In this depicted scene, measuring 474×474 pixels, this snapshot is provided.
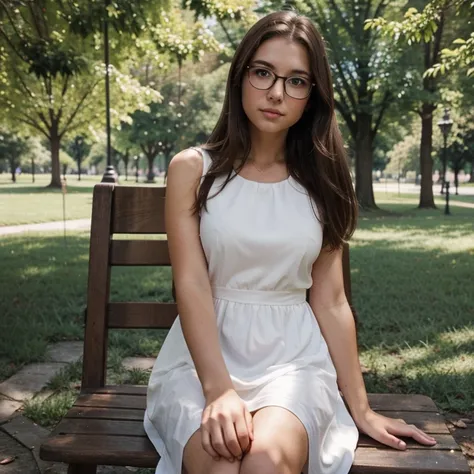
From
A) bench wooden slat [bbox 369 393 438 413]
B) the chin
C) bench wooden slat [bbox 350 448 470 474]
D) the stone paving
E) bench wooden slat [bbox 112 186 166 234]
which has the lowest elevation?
the stone paving

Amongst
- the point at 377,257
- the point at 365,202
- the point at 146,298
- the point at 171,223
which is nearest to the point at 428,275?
the point at 377,257

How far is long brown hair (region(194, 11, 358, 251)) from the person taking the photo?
2184mm

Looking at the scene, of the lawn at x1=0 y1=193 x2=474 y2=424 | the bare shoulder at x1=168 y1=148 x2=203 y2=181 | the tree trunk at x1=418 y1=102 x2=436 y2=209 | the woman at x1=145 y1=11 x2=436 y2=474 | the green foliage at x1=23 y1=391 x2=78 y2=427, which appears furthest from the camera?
the tree trunk at x1=418 y1=102 x2=436 y2=209

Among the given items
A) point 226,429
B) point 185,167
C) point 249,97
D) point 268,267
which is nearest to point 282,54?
point 249,97

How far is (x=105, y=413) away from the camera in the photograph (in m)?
2.16

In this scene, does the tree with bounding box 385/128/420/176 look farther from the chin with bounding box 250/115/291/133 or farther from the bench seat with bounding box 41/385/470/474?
the bench seat with bounding box 41/385/470/474

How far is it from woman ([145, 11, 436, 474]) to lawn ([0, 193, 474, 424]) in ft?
5.91

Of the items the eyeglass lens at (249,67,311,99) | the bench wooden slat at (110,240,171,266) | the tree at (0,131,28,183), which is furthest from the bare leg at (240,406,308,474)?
the tree at (0,131,28,183)

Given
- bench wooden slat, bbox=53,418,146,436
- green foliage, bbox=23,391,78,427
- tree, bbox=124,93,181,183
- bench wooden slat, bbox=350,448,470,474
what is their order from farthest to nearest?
tree, bbox=124,93,181,183 < green foliage, bbox=23,391,78,427 < bench wooden slat, bbox=53,418,146,436 < bench wooden slat, bbox=350,448,470,474

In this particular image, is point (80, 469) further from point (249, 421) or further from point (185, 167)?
point (185, 167)

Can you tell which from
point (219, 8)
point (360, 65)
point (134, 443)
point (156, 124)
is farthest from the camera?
point (156, 124)

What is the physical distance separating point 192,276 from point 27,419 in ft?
6.19

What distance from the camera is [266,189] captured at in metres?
2.28

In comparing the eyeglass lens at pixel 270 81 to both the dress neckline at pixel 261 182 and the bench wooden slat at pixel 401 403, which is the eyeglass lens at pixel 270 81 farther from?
the bench wooden slat at pixel 401 403
